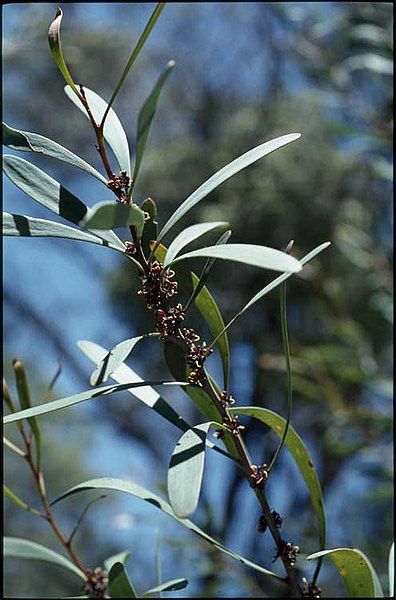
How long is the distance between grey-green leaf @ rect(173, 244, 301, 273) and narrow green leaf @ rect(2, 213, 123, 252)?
20 millimetres

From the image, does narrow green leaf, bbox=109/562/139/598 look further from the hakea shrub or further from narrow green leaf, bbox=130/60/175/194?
narrow green leaf, bbox=130/60/175/194

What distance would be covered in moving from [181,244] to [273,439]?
6.58 ft

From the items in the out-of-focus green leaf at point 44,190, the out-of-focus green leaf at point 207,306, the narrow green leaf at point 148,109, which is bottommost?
the out-of-focus green leaf at point 207,306

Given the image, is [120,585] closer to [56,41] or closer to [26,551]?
[26,551]

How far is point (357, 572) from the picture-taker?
0.60ft

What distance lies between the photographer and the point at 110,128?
0.17 metres

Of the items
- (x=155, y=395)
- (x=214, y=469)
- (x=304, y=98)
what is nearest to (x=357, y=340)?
(x=155, y=395)

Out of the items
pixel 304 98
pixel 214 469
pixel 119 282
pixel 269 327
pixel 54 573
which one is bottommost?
pixel 54 573

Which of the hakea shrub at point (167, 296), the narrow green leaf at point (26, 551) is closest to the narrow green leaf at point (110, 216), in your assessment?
the hakea shrub at point (167, 296)

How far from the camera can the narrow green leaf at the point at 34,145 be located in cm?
15

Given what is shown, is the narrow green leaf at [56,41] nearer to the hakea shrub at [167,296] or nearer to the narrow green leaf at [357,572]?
the hakea shrub at [167,296]

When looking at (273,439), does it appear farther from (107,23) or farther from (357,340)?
(107,23)

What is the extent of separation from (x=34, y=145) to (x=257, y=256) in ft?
0.18

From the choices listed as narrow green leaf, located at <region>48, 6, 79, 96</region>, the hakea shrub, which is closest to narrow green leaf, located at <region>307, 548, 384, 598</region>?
the hakea shrub
